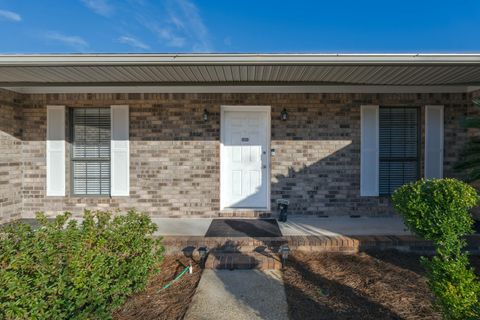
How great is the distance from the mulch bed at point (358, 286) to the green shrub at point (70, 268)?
1.65 m

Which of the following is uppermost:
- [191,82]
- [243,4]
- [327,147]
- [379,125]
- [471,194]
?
[243,4]

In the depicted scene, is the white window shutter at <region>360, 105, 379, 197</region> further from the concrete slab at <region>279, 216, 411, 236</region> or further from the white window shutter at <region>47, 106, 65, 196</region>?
the white window shutter at <region>47, 106, 65, 196</region>

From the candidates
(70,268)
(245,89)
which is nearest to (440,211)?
(70,268)

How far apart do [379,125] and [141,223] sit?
15.6ft

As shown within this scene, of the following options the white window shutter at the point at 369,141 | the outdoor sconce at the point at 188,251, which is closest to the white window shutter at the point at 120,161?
the outdoor sconce at the point at 188,251

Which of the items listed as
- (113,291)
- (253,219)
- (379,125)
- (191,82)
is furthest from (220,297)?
(379,125)

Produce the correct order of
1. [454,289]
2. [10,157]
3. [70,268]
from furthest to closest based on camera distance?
[10,157] < [70,268] < [454,289]

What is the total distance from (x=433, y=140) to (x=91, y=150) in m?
6.84

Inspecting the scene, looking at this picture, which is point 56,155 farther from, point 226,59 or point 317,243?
point 317,243

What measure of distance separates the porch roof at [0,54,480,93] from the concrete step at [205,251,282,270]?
2.56 metres

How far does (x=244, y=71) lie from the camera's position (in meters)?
4.04

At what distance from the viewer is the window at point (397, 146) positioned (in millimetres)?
5480

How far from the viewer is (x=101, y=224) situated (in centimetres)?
284

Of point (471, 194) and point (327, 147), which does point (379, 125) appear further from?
point (471, 194)
